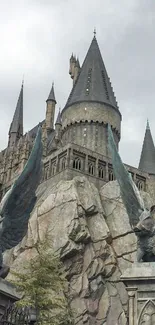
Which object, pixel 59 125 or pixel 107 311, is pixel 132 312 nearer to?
pixel 107 311

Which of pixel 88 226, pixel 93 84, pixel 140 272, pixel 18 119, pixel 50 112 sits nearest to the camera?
pixel 140 272

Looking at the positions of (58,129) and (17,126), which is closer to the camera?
(58,129)

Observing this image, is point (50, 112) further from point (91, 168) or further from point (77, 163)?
point (77, 163)

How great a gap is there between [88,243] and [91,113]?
1720 centimetres

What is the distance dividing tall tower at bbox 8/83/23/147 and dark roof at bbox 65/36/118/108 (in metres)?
13.4

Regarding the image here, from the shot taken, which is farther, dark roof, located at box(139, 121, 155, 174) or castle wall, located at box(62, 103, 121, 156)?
castle wall, located at box(62, 103, 121, 156)

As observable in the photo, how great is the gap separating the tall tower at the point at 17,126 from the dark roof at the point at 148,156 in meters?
18.1

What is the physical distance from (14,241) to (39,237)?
23.5 meters

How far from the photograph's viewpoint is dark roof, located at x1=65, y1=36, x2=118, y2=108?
4825cm

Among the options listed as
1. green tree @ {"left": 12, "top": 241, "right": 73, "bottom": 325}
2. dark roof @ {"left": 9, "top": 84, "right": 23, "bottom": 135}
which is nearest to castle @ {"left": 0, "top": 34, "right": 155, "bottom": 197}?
dark roof @ {"left": 9, "top": 84, "right": 23, "bottom": 135}

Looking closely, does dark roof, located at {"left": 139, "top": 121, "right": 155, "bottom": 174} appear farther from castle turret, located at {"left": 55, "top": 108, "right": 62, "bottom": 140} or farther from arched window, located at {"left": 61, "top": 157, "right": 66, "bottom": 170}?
castle turret, located at {"left": 55, "top": 108, "right": 62, "bottom": 140}

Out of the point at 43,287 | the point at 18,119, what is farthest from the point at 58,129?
the point at 43,287

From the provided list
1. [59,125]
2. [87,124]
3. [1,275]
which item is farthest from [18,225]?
[59,125]

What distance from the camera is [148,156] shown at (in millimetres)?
46406
